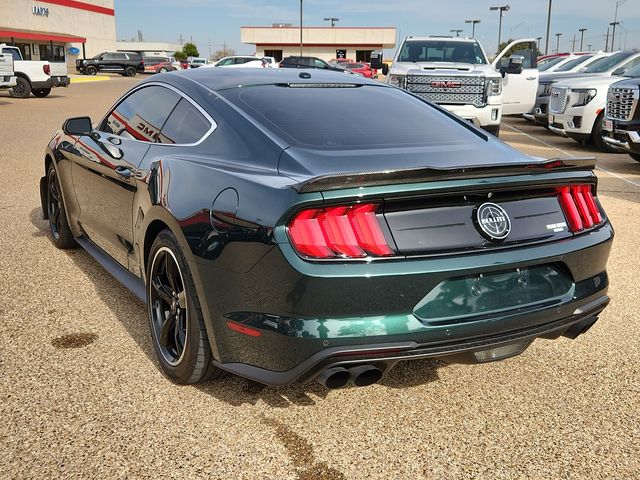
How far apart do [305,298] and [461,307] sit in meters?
0.64

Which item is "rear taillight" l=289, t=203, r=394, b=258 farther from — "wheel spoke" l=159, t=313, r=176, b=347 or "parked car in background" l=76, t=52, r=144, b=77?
"parked car in background" l=76, t=52, r=144, b=77

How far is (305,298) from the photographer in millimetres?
2562

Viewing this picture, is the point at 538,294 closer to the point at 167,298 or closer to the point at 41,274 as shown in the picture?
the point at 167,298

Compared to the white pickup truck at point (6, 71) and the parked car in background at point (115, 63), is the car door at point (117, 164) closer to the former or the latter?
the white pickup truck at point (6, 71)

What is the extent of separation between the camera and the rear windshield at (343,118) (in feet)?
10.8

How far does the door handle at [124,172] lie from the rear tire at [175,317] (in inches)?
23.2

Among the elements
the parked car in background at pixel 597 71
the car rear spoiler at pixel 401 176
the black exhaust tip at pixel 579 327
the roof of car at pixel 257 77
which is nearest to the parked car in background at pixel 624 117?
the parked car in background at pixel 597 71

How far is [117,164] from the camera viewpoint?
13.2 feet

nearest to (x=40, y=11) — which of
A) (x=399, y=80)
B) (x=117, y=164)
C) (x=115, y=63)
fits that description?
(x=115, y=63)

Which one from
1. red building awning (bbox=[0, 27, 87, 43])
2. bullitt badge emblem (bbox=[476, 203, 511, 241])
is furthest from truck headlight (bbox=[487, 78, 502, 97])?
red building awning (bbox=[0, 27, 87, 43])

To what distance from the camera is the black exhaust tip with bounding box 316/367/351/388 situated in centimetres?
264

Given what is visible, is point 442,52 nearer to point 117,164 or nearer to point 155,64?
point 117,164

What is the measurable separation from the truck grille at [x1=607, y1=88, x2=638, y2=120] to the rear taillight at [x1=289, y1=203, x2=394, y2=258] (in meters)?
9.26

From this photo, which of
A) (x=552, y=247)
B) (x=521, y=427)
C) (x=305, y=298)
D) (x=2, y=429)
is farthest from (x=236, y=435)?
(x=552, y=247)
